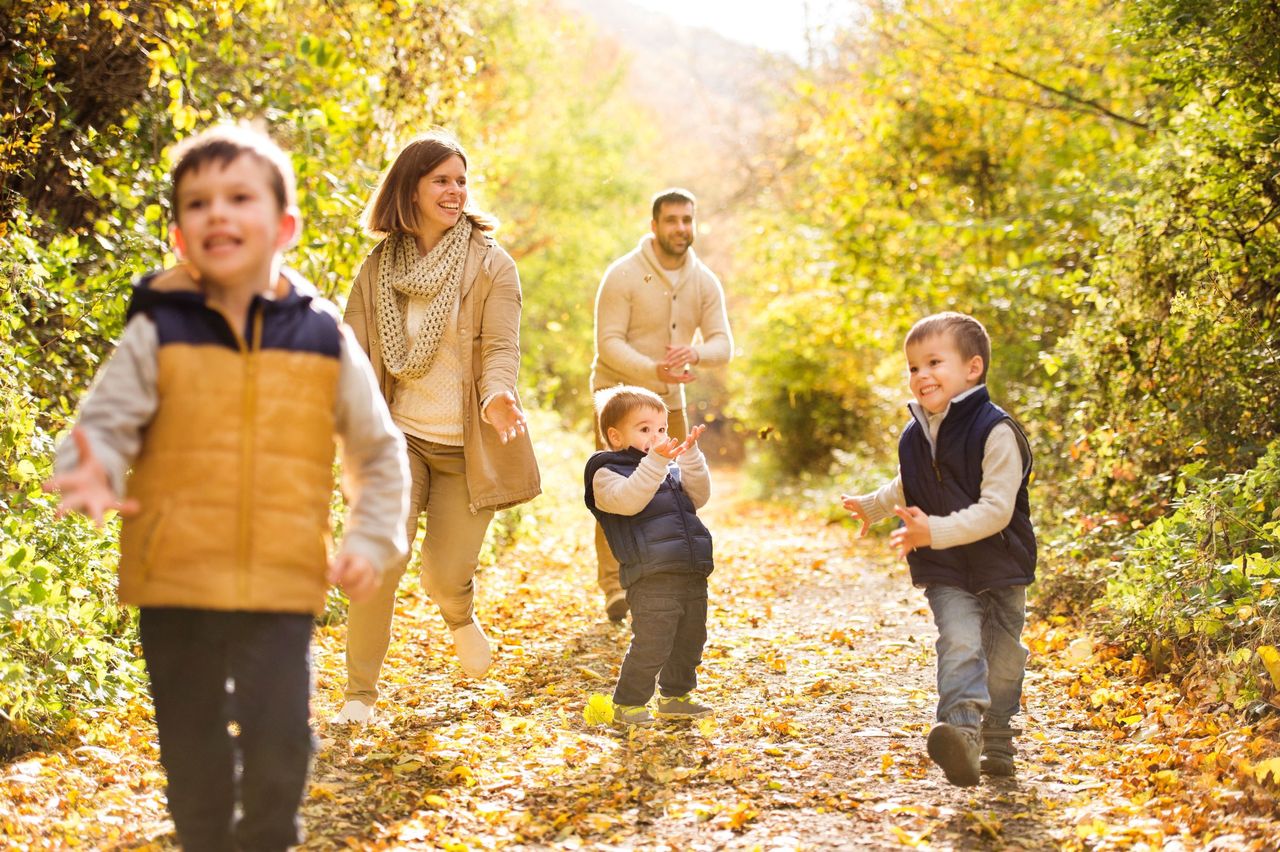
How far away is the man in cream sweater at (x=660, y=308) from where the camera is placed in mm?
7508

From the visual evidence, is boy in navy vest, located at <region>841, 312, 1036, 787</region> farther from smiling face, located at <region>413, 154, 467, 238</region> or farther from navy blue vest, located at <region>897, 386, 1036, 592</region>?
smiling face, located at <region>413, 154, 467, 238</region>

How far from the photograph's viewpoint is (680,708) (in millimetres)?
5590

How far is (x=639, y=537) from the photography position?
5.23 metres

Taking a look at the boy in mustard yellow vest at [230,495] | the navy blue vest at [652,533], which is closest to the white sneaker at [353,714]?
the navy blue vest at [652,533]

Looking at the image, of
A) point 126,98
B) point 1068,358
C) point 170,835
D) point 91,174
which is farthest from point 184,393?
point 1068,358

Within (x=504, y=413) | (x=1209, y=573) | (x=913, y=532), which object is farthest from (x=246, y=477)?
(x=1209, y=573)

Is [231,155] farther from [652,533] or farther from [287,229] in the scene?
[652,533]

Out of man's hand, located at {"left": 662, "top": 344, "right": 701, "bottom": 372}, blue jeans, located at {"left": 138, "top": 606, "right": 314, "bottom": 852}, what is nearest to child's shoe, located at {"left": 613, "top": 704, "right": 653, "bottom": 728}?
man's hand, located at {"left": 662, "top": 344, "right": 701, "bottom": 372}

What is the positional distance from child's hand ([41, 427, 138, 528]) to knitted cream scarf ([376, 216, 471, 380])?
2.36 m

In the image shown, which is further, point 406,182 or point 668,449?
point 406,182

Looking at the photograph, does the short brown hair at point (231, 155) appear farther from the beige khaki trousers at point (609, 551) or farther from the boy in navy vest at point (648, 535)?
the beige khaki trousers at point (609, 551)

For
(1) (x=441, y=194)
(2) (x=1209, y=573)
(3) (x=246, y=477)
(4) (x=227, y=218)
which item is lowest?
(2) (x=1209, y=573)

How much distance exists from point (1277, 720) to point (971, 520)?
154cm

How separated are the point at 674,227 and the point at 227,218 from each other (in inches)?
187
